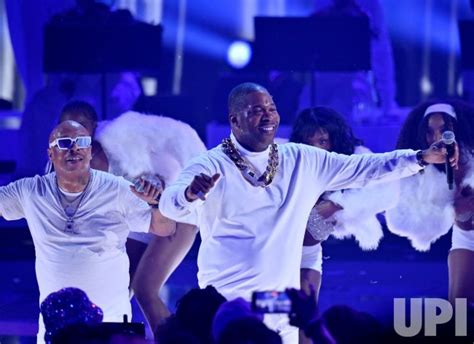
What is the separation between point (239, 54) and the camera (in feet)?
32.7

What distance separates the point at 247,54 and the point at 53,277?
434 centimetres

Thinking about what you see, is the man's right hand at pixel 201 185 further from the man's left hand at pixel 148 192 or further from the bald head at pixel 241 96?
the bald head at pixel 241 96

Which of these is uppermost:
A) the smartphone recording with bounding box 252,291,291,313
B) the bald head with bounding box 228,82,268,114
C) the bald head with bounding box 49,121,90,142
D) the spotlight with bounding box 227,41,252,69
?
the spotlight with bounding box 227,41,252,69

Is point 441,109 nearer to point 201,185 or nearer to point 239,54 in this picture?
point 201,185

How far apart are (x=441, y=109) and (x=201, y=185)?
8.30 feet

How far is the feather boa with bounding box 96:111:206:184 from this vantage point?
7195 mm

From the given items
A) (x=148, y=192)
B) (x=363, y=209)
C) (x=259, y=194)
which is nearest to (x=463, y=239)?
(x=363, y=209)

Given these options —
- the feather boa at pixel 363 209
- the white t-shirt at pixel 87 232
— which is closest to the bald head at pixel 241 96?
the white t-shirt at pixel 87 232

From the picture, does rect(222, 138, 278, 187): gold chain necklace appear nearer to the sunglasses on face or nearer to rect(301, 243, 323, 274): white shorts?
the sunglasses on face

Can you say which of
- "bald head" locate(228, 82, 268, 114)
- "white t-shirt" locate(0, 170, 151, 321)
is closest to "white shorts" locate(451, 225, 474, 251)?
"bald head" locate(228, 82, 268, 114)

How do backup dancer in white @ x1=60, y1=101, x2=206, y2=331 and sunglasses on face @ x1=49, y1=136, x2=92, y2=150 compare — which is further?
backup dancer in white @ x1=60, y1=101, x2=206, y2=331

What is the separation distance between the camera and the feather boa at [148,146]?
7.20 metres

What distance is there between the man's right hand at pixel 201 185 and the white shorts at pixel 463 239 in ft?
7.21

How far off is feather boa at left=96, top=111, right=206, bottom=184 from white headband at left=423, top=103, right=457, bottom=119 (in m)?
1.49
